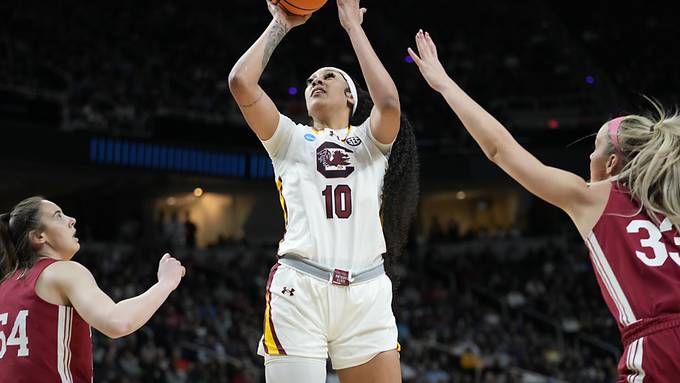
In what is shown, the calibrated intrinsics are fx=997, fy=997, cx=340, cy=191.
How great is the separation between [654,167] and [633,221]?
0.19 metres

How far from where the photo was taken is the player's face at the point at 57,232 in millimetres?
4305

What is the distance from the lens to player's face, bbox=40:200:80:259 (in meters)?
4.30

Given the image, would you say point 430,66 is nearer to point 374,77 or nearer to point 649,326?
point 374,77

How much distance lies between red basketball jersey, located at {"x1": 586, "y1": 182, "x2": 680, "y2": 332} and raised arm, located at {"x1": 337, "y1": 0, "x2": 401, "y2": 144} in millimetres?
1394

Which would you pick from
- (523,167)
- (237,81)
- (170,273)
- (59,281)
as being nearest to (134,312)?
(170,273)

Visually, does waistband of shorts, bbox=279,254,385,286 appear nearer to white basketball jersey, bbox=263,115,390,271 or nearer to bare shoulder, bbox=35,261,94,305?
white basketball jersey, bbox=263,115,390,271

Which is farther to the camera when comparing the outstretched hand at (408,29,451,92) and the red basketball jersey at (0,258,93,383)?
the red basketball jersey at (0,258,93,383)

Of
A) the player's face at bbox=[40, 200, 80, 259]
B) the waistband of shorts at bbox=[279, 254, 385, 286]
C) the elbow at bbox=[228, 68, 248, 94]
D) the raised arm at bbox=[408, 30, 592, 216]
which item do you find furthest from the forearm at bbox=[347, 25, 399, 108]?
the player's face at bbox=[40, 200, 80, 259]

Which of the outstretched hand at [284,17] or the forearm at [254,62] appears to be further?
the outstretched hand at [284,17]

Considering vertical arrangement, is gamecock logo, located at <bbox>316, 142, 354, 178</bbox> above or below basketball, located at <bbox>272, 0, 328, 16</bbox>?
below

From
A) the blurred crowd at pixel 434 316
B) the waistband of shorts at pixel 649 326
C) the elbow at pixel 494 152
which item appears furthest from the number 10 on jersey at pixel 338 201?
the blurred crowd at pixel 434 316

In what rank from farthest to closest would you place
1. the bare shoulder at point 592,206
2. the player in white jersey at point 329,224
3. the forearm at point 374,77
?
1. the forearm at point 374,77
2. the player in white jersey at point 329,224
3. the bare shoulder at point 592,206

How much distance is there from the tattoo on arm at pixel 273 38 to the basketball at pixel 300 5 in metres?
0.09

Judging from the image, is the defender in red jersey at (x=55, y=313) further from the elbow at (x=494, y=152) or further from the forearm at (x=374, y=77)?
the elbow at (x=494, y=152)
